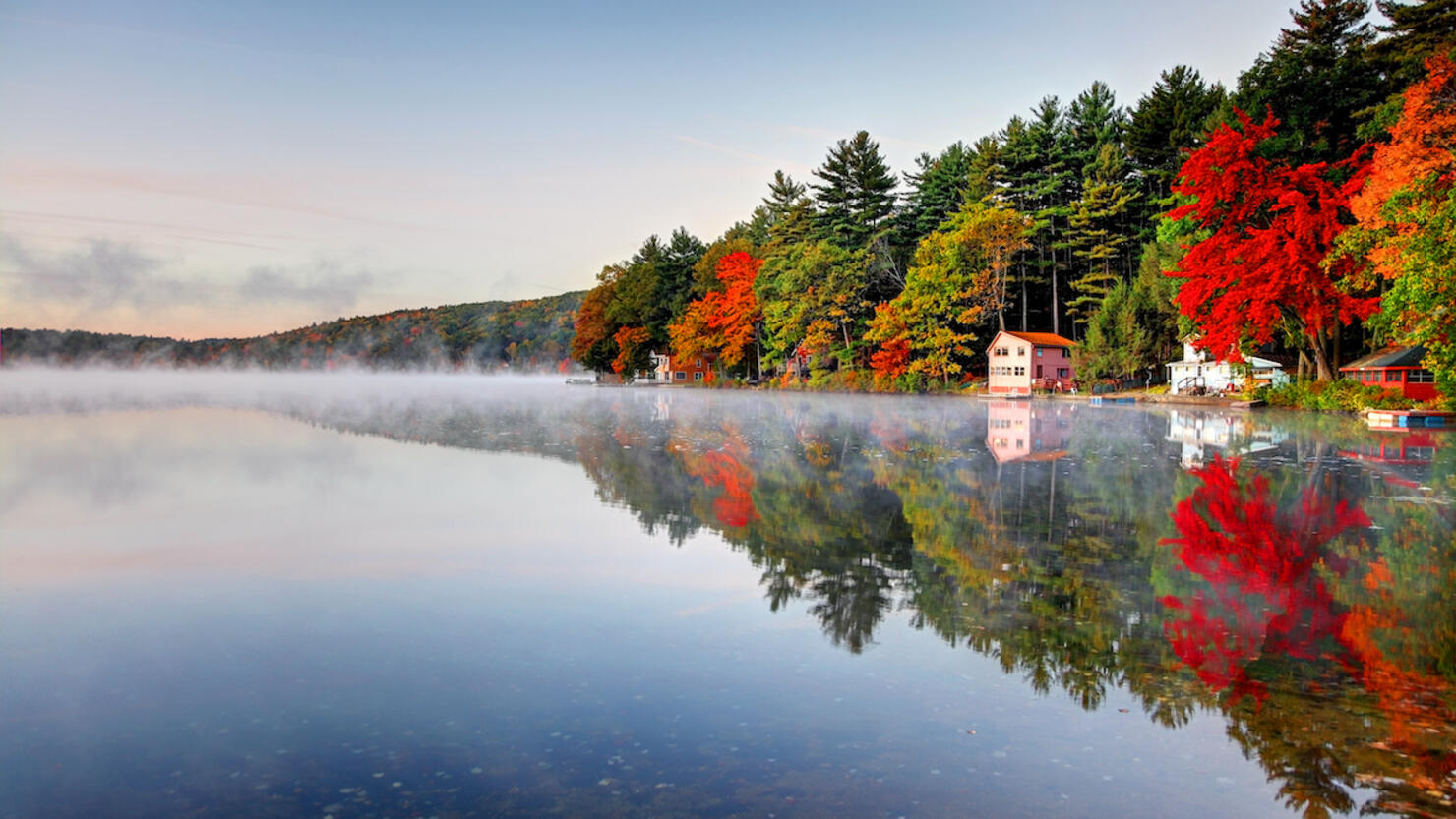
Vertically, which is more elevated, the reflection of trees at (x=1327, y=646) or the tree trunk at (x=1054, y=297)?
the tree trunk at (x=1054, y=297)

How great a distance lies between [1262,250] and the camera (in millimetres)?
37562

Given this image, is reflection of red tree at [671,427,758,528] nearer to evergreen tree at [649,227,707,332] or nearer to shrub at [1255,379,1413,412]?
shrub at [1255,379,1413,412]

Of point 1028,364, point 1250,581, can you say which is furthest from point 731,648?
point 1028,364

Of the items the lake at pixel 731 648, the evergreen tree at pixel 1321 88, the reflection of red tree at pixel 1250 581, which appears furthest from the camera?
the evergreen tree at pixel 1321 88

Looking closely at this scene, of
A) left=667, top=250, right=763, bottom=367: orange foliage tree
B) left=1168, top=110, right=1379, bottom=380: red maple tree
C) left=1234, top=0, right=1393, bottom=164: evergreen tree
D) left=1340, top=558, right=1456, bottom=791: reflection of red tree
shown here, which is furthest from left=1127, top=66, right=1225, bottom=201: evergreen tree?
left=1340, top=558, right=1456, bottom=791: reflection of red tree

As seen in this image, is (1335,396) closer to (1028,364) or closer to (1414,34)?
(1414,34)

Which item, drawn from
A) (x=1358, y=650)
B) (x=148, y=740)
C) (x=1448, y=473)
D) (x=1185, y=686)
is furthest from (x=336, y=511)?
(x=1448, y=473)

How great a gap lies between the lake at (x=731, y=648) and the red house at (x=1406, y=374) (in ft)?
76.3

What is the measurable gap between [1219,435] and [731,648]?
2409 cm

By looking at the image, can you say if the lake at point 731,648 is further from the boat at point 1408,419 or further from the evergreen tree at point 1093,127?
the evergreen tree at point 1093,127

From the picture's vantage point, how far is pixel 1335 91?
1805 inches

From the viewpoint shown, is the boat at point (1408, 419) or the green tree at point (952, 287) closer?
the boat at point (1408, 419)

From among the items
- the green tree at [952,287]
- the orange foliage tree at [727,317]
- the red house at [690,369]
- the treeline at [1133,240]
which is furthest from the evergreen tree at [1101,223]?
the red house at [690,369]

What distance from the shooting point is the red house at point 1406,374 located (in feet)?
116
